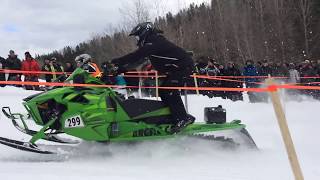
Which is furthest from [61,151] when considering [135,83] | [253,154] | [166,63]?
[135,83]

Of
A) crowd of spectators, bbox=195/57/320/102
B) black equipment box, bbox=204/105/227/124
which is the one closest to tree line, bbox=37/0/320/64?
crowd of spectators, bbox=195/57/320/102

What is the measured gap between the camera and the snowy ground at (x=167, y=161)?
5.29 meters

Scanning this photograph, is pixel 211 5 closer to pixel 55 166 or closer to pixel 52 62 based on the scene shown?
pixel 52 62

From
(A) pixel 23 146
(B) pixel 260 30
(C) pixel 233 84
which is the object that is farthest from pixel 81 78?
(B) pixel 260 30

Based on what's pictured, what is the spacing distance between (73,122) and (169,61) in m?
1.55

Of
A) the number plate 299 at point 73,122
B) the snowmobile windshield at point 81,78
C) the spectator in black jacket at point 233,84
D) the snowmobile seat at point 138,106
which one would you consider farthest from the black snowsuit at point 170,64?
the spectator in black jacket at point 233,84

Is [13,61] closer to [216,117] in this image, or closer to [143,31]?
[143,31]

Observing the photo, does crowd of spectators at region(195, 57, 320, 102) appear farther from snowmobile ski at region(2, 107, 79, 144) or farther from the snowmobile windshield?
the snowmobile windshield

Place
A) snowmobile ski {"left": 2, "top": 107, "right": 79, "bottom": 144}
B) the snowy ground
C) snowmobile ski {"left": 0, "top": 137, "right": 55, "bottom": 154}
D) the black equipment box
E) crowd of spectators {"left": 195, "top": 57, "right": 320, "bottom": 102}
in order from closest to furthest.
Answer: the snowy ground, snowmobile ski {"left": 0, "top": 137, "right": 55, "bottom": 154}, snowmobile ski {"left": 2, "top": 107, "right": 79, "bottom": 144}, the black equipment box, crowd of spectators {"left": 195, "top": 57, "right": 320, "bottom": 102}

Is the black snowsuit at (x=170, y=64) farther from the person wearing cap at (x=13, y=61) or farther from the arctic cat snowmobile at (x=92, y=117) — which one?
the person wearing cap at (x=13, y=61)

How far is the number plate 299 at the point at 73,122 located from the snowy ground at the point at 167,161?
1.35ft

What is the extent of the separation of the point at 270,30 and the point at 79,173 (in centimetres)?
3252

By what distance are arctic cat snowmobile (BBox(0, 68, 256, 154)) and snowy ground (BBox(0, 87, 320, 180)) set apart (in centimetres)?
21

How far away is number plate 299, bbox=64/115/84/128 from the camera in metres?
6.30
